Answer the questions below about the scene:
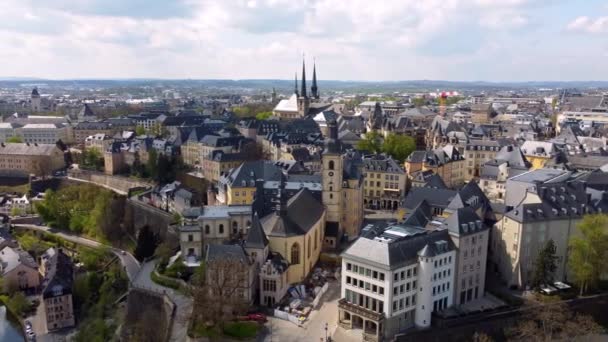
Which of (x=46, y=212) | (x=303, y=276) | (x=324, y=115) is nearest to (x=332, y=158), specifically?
(x=303, y=276)

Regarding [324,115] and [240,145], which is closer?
[240,145]

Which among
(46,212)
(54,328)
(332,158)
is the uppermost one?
(332,158)

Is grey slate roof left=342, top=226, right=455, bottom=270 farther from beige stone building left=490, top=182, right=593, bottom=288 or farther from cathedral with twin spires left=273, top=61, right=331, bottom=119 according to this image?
cathedral with twin spires left=273, top=61, right=331, bottom=119

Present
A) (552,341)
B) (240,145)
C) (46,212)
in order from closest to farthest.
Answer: (552,341) < (46,212) < (240,145)

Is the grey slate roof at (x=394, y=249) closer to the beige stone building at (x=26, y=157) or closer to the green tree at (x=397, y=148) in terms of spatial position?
the green tree at (x=397, y=148)

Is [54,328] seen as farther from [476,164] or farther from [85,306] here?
[476,164]
